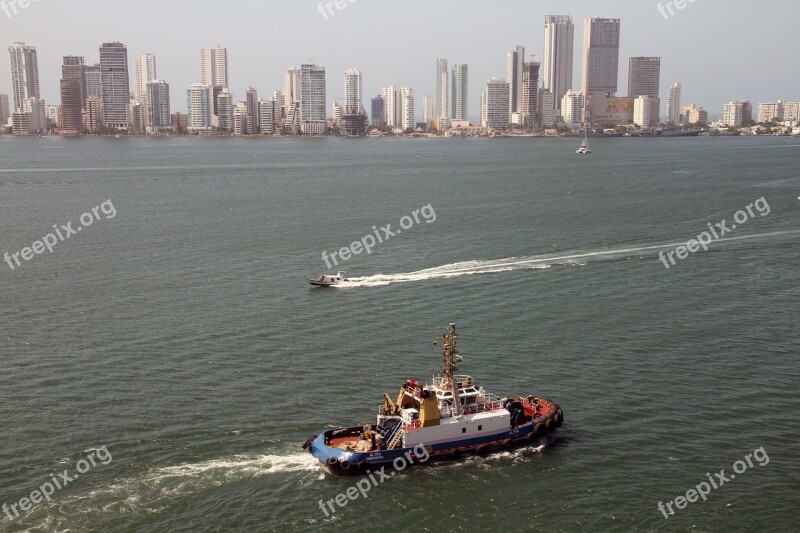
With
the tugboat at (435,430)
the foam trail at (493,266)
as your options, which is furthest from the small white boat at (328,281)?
the tugboat at (435,430)

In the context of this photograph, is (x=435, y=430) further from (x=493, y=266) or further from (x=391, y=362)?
(x=493, y=266)

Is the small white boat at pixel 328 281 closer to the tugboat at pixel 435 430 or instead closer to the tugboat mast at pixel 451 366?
the tugboat at pixel 435 430

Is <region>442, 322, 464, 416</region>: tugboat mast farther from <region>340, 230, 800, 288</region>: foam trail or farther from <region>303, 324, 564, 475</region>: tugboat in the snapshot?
<region>340, 230, 800, 288</region>: foam trail

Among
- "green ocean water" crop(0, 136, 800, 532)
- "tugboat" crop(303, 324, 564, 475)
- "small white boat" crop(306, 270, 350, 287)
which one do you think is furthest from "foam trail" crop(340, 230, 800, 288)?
"tugboat" crop(303, 324, 564, 475)

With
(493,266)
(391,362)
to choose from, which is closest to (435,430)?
(391,362)

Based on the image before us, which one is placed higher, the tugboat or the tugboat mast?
the tugboat mast

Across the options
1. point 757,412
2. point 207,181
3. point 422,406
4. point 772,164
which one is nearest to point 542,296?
point 757,412
